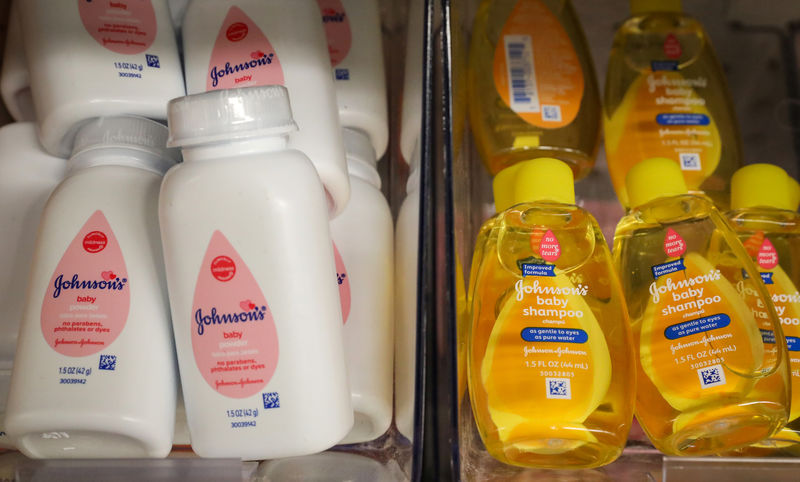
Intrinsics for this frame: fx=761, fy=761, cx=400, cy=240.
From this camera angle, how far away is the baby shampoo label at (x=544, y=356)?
0.58 m

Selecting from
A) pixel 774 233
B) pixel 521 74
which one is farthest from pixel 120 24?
pixel 774 233

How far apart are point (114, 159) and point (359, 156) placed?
0.76 feet

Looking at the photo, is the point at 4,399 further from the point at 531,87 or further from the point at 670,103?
the point at 670,103

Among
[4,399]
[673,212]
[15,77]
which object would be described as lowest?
[4,399]

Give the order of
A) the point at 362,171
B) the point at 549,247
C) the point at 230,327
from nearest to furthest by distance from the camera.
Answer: the point at 230,327 < the point at 549,247 < the point at 362,171

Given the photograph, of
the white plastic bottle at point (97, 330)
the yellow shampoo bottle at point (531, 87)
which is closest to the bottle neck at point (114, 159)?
the white plastic bottle at point (97, 330)

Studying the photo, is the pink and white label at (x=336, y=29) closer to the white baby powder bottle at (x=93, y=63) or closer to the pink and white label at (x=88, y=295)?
the white baby powder bottle at (x=93, y=63)

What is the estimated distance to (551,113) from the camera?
2.66 ft

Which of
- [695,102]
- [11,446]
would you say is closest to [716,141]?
[695,102]

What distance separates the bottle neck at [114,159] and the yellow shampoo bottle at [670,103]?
1.48ft

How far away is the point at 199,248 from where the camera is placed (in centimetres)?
55

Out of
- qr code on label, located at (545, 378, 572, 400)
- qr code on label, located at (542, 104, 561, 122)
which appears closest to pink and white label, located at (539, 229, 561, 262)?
qr code on label, located at (545, 378, 572, 400)

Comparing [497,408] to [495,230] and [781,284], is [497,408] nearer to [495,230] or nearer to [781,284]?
[495,230]

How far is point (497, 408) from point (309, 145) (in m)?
0.27
